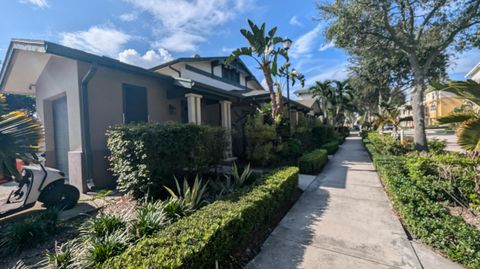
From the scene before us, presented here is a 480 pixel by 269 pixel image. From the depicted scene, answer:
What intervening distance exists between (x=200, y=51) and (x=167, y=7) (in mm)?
7913

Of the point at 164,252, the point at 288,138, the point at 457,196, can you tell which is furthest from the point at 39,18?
the point at 457,196

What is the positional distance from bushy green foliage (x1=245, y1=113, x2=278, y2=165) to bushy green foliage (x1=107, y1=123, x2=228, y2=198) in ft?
13.0

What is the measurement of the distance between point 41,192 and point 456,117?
33.4ft

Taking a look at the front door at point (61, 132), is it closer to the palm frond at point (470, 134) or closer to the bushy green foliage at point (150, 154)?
the bushy green foliage at point (150, 154)

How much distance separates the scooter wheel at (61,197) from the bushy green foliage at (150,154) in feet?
3.82

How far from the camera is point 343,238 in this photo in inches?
143

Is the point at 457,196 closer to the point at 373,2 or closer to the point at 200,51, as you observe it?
the point at 373,2

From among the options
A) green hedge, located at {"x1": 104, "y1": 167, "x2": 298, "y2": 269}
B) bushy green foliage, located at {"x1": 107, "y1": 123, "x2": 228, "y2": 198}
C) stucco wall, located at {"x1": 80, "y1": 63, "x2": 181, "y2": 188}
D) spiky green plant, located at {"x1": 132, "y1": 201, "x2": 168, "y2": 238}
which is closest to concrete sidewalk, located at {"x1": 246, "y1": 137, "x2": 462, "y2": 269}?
green hedge, located at {"x1": 104, "y1": 167, "x2": 298, "y2": 269}

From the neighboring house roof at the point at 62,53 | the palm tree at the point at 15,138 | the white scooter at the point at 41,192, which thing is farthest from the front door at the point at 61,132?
the palm tree at the point at 15,138

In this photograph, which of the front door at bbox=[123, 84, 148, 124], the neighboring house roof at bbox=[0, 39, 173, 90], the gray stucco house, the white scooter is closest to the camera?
the white scooter

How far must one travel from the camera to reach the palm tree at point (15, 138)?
3459 mm

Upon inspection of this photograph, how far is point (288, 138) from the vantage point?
10.1m

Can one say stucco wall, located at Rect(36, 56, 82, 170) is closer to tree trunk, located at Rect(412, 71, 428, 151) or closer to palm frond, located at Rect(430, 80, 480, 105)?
palm frond, located at Rect(430, 80, 480, 105)

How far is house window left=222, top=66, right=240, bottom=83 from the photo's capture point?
15.1m
